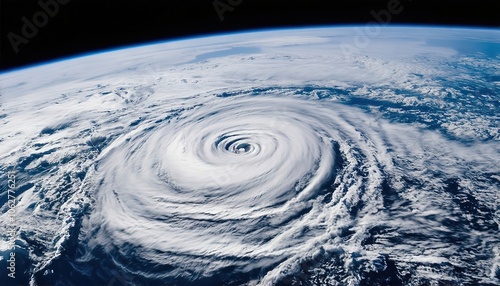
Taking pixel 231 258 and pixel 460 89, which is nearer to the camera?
pixel 231 258

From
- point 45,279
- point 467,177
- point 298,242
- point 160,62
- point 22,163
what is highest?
point 160,62

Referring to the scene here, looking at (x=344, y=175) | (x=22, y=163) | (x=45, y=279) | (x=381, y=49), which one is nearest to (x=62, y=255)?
(x=45, y=279)

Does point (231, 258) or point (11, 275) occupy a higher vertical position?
point (11, 275)

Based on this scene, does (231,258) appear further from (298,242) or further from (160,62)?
(160,62)

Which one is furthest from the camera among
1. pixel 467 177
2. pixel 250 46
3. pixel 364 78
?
pixel 250 46

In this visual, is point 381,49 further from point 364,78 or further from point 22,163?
point 22,163

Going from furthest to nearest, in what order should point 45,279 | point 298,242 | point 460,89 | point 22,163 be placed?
point 460,89
point 22,163
point 298,242
point 45,279

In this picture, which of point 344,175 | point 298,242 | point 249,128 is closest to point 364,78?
point 249,128
